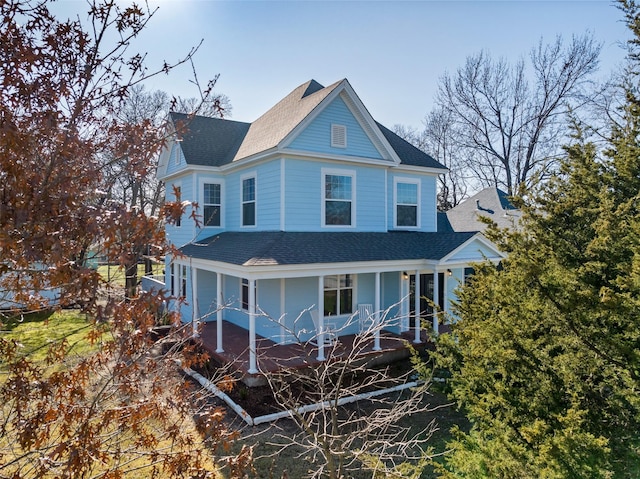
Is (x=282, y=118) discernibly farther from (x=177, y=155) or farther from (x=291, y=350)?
(x=291, y=350)

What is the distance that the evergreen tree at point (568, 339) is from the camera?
13.4 ft

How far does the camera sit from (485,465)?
4.81 m

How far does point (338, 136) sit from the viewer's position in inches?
526

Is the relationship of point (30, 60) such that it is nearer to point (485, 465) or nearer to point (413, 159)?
point (485, 465)

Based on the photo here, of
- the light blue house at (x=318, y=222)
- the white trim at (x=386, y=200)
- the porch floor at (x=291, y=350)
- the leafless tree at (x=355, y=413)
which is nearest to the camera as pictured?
the leafless tree at (x=355, y=413)

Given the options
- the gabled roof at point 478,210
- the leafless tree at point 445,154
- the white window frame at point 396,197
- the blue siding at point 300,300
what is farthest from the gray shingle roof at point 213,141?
the leafless tree at point 445,154

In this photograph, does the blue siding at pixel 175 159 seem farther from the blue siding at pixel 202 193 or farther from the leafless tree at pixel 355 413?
the leafless tree at pixel 355 413

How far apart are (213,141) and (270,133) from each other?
3599 mm

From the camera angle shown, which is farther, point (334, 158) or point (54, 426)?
point (334, 158)

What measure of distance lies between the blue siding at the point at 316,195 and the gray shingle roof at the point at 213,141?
3.99m

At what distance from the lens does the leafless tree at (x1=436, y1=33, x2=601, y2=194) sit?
2664 cm

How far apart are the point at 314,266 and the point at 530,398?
21.1ft

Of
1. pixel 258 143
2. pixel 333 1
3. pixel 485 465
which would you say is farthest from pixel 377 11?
pixel 485 465

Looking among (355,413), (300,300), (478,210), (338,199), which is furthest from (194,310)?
(478,210)
